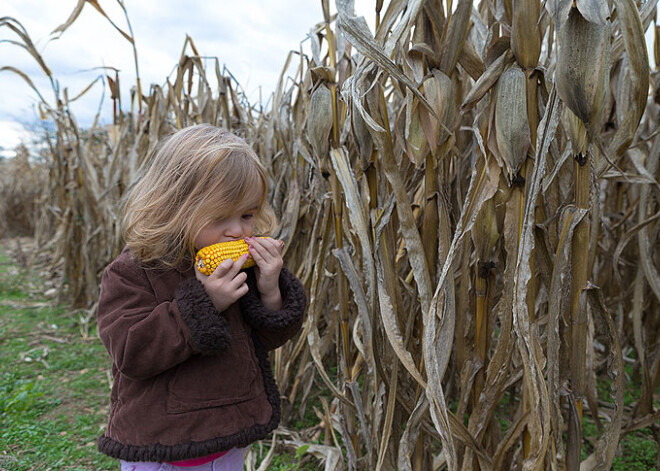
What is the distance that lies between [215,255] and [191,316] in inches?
4.7

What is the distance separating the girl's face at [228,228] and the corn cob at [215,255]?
3 cm

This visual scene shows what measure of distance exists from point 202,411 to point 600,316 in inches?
29.4

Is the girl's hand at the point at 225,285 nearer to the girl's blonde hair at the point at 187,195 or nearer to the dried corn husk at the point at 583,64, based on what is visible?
the girl's blonde hair at the point at 187,195

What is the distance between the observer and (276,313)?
1.01 metres

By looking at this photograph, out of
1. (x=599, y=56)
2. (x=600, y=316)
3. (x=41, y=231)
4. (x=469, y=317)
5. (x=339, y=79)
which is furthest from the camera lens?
(x=41, y=231)

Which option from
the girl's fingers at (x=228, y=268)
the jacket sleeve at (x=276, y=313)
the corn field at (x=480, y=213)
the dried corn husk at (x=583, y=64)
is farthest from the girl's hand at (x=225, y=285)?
the dried corn husk at (x=583, y=64)

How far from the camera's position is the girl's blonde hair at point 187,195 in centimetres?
95

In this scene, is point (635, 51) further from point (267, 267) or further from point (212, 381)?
point (212, 381)

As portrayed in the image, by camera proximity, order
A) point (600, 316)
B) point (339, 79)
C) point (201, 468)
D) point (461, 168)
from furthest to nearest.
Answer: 1. point (339, 79)
2. point (461, 168)
3. point (201, 468)
4. point (600, 316)

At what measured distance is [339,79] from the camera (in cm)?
132

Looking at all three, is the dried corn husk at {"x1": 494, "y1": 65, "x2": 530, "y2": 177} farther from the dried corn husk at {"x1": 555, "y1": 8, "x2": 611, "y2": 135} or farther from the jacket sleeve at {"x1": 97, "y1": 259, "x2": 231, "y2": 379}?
the jacket sleeve at {"x1": 97, "y1": 259, "x2": 231, "y2": 379}

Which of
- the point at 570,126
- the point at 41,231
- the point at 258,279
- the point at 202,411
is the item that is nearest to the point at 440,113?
the point at 570,126

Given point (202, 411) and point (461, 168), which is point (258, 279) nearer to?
point (202, 411)

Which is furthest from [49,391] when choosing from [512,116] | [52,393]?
[512,116]
